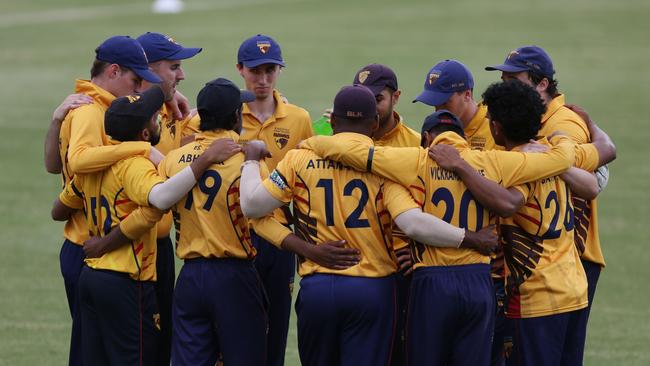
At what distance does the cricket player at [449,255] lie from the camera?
6855 millimetres

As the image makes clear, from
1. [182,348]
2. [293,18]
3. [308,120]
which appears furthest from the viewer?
[293,18]

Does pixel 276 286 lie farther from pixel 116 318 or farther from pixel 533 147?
pixel 533 147

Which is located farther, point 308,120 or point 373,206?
point 308,120

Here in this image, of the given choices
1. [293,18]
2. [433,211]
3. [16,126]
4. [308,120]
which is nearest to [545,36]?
[293,18]

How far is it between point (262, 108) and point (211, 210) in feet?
5.89

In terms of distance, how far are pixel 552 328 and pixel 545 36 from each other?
2313cm

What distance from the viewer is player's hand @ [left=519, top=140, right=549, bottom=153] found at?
7.13m

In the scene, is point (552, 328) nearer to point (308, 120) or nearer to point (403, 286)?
point (403, 286)

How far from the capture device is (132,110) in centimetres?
728

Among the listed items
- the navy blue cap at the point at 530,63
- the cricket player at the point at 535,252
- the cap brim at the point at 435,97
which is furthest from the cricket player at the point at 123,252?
the navy blue cap at the point at 530,63

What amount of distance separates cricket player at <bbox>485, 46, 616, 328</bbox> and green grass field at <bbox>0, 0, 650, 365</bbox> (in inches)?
92.3

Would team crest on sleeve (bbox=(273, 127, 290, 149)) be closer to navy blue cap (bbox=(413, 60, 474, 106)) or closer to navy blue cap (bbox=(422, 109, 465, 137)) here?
navy blue cap (bbox=(413, 60, 474, 106))

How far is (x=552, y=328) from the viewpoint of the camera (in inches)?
285

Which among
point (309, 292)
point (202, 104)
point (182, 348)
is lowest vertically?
point (182, 348)
